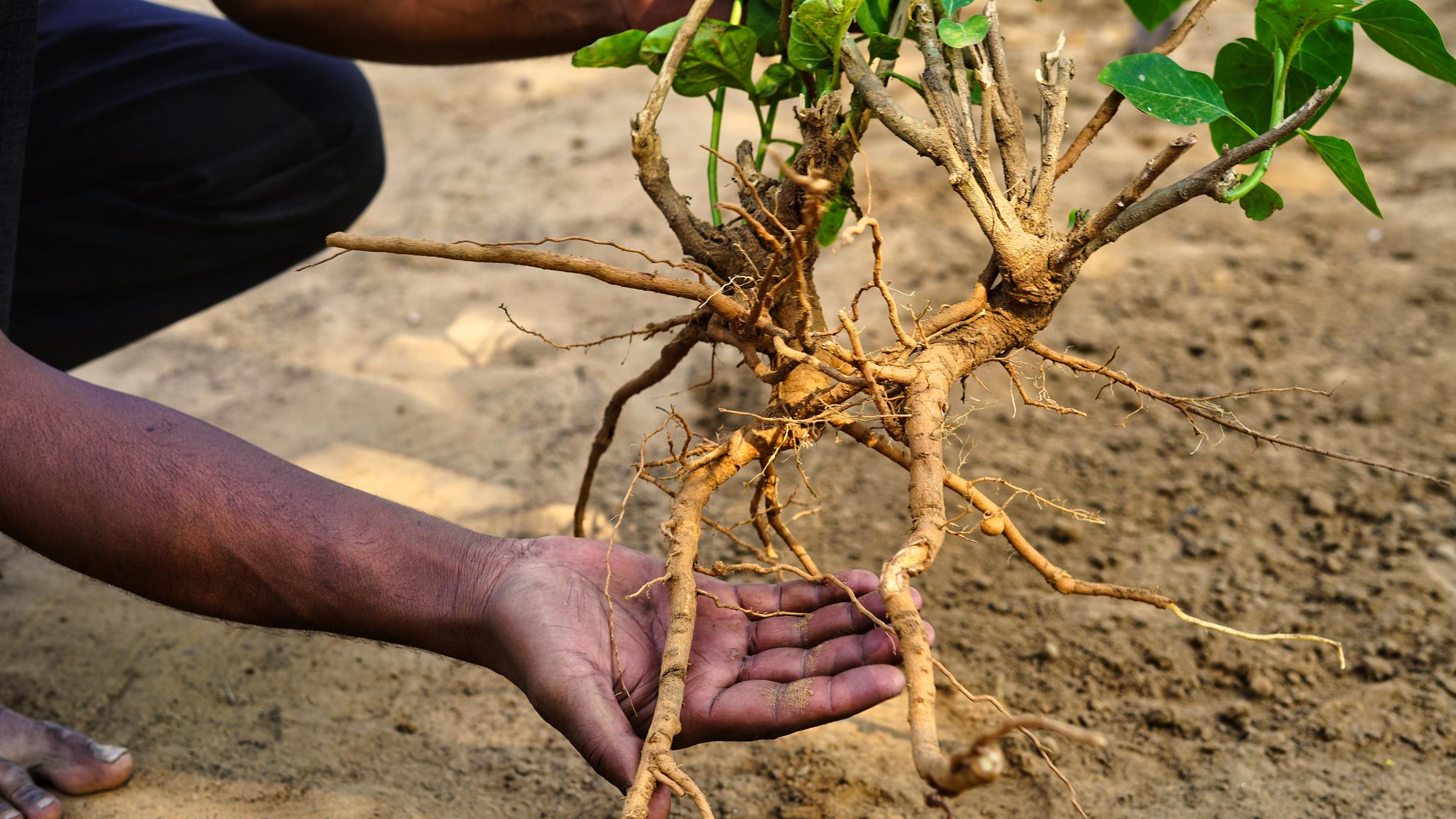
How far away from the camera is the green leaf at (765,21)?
1.49m

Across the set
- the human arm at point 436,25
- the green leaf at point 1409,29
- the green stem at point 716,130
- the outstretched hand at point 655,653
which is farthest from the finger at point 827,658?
the human arm at point 436,25

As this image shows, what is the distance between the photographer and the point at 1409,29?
1239 millimetres

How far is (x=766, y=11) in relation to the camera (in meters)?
1.50

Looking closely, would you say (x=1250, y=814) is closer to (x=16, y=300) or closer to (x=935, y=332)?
(x=935, y=332)

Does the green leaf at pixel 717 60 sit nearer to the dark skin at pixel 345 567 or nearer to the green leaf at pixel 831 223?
the green leaf at pixel 831 223

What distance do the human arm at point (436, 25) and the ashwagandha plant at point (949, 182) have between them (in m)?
0.41

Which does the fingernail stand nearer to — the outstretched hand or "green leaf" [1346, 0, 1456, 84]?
the outstretched hand

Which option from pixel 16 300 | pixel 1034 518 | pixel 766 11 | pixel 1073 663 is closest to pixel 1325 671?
pixel 1073 663

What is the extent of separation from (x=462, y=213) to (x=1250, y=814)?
2.78 meters

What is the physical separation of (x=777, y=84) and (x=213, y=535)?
3.29ft

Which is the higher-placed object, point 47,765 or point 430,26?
point 430,26

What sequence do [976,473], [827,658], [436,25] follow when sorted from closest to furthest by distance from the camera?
1. [827,658]
2. [436,25]
3. [976,473]

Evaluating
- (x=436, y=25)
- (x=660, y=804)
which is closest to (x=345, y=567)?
(x=660, y=804)

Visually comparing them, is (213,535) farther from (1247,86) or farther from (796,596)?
(1247,86)
